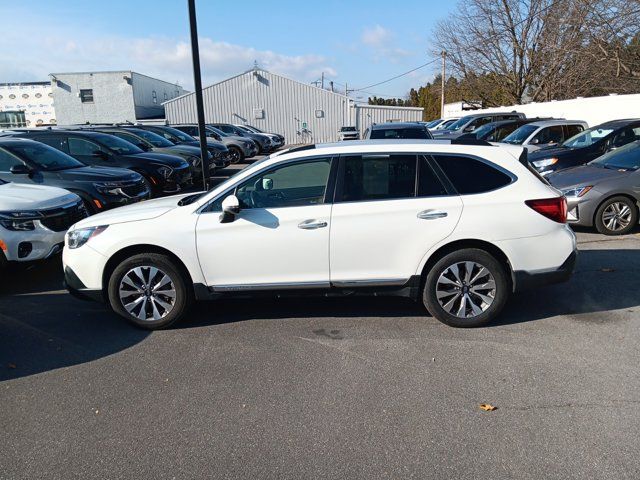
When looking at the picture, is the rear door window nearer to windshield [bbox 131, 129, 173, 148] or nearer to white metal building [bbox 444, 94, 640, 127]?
windshield [bbox 131, 129, 173, 148]

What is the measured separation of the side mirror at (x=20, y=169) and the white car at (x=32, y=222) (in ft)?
4.33

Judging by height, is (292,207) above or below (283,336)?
above

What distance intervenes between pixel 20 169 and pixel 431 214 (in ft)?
22.7

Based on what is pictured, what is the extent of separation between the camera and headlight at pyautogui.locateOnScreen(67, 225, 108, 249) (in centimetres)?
462

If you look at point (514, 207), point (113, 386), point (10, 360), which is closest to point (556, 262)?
point (514, 207)

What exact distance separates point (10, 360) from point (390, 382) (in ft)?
10.3

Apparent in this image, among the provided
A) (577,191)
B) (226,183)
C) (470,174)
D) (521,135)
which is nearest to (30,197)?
(226,183)

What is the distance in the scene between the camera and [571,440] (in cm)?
290

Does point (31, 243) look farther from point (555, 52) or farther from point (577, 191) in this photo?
point (555, 52)

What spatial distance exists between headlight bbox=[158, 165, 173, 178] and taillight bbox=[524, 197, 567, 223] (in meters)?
8.83

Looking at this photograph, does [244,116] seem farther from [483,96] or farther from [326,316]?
[326,316]

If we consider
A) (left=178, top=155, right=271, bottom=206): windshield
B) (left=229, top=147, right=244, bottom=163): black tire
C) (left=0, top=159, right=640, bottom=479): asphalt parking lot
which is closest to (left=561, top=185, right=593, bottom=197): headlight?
(left=0, top=159, right=640, bottom=479): asphalt parking lot

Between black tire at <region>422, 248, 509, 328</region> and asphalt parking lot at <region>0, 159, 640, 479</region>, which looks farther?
black tire at <region>422, 248, 509, 328</region>

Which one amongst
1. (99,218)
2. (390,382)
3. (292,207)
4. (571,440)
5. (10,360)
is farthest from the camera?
(99,218)
